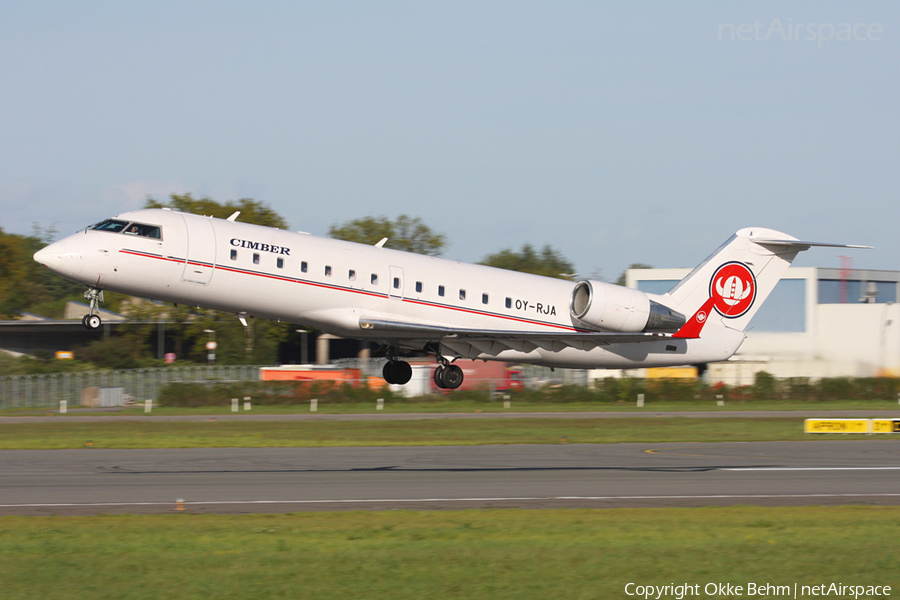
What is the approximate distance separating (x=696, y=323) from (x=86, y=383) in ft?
93.9

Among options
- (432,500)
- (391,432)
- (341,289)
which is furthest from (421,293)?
(432,500)

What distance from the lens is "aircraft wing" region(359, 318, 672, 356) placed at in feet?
76.2

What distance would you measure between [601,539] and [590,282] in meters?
15.3

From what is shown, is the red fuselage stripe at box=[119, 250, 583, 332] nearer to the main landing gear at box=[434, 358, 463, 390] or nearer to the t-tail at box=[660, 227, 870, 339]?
the main landing gear at box=[434, 358, 463, 390]

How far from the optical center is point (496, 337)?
24344 mm

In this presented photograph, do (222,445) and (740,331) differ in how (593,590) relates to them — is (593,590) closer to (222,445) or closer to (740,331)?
(222,445)

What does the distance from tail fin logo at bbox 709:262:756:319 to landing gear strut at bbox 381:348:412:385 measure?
10117mm

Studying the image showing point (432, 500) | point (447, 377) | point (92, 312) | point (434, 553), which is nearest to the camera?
point (434, 553)

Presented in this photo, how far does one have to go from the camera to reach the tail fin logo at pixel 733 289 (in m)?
28.6

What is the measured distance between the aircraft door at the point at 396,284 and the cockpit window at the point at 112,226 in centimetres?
671

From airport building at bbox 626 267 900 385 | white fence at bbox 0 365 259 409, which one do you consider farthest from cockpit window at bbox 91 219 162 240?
airport building at bbox 626 267 900 385

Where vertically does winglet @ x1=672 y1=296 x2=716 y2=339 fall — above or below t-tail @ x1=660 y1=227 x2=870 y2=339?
below

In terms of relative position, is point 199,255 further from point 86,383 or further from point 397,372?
point 86,383

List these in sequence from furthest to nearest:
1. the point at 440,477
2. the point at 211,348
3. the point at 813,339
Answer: the point at 211,348, the point at 813,339, the point at 440,477
